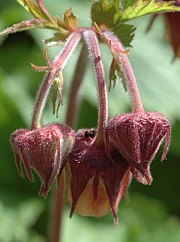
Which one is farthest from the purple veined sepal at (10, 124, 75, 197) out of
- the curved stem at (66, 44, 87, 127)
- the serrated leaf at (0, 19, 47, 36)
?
the curved stem at (66, 44, 87, 127)

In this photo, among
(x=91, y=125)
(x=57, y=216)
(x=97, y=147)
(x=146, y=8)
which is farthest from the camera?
(x=91, y=125)

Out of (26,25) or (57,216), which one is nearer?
(26,25)

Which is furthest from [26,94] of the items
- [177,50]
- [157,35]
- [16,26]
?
[16,26]

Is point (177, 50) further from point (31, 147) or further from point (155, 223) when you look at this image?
point (155, 223)

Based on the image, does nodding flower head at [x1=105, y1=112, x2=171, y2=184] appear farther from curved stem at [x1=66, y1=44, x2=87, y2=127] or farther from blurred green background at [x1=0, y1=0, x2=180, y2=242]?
blurred green background at [x1=0, y1=0, x2=180, y2=242]

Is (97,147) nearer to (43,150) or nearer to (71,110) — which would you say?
(43,150)

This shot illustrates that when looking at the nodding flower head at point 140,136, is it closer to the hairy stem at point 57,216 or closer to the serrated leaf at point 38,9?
the serrated leaf at point 38,9

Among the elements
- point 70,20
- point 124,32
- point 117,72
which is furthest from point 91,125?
point 117,72

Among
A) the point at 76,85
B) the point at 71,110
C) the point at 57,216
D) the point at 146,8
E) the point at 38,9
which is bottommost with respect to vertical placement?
the point at 57,216
